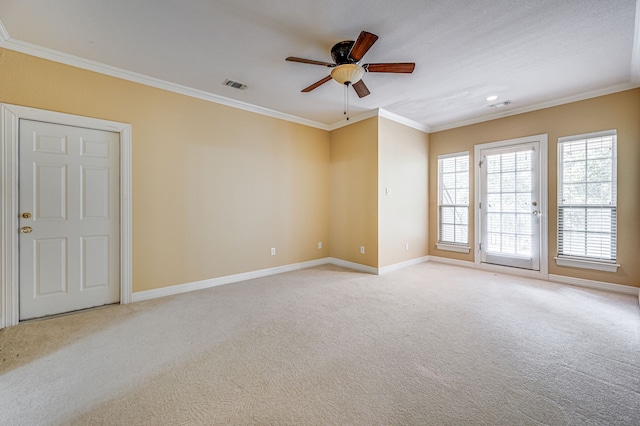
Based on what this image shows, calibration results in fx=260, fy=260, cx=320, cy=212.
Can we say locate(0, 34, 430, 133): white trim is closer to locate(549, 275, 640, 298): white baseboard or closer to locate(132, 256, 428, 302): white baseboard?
locate(132, 256, 428, 302): white baseboard

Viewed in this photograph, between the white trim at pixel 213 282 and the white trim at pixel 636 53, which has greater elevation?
the white trim at pixel 636 53

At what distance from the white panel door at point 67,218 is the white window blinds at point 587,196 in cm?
623

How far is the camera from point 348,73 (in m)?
2.60

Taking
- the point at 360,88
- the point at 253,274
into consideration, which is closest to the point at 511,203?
the point at 360,88

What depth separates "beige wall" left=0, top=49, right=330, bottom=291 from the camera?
2.87 meters

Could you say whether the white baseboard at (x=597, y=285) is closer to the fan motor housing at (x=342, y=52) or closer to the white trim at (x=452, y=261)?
the white trim at (x=452, y=261)

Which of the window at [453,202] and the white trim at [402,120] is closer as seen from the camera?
the white trim at [402,120]

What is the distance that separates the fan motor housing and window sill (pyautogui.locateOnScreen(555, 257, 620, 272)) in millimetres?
4262

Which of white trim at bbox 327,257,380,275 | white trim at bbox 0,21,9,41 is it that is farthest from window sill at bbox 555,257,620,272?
white trim at bbox 0,21,9,41

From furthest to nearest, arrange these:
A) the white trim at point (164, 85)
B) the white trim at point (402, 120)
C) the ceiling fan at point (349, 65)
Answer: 1. the white trim at point (402, 120)
2. the white trim at point (164, 85)
3. the ceiling fan at point (349, 65)

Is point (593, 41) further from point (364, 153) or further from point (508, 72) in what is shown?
point (364, 153)

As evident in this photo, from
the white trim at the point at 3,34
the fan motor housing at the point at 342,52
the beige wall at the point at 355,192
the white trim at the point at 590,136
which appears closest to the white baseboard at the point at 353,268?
the beige wall at the point at 355,192

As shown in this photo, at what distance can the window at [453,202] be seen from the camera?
5.05m

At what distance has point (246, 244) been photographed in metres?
4.19
